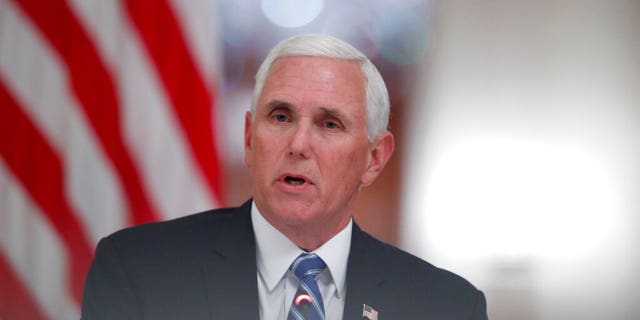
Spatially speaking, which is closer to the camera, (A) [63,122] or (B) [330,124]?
(B) [330,124]

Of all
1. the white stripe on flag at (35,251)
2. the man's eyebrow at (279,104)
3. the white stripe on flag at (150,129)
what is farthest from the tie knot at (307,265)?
the white stripe on flag at (35,251)

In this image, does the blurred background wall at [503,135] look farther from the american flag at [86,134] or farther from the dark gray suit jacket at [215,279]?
the dark gray suit jacket at [215,279]

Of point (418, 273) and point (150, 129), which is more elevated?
point (150, 129)

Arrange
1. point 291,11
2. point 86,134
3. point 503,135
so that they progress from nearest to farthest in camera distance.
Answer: point 86,134, point 291,11, point 503,135

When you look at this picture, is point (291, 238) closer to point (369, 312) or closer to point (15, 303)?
point (369, 312)

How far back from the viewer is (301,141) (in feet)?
3.68

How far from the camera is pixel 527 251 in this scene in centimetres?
324

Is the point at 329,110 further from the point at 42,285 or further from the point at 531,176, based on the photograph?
the point at 531,176

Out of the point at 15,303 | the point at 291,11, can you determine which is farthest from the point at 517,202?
the point at 15,303

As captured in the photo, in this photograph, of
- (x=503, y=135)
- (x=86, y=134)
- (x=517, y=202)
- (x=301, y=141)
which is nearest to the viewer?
(x=301, y=141)

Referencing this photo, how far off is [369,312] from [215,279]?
0.24 metres

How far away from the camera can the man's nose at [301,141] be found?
1.12m

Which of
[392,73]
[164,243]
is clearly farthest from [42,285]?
[392,73]

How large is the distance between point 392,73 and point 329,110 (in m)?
2.02
